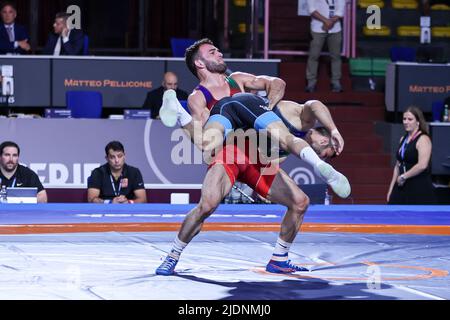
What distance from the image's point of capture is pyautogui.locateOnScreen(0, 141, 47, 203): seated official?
874 cm

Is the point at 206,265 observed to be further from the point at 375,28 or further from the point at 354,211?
the point at 375,28

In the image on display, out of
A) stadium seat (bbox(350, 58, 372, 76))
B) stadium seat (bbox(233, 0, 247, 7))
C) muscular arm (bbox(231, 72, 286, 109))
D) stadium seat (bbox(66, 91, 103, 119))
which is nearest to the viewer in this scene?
muscular arm (bbox(231, 72, 286, 109))

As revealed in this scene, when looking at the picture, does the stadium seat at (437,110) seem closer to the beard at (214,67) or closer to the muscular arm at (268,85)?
the muscular arm at (268,85)

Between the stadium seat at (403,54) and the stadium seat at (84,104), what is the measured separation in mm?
3968

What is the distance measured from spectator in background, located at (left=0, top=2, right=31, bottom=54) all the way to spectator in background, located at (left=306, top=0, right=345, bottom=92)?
342 cm

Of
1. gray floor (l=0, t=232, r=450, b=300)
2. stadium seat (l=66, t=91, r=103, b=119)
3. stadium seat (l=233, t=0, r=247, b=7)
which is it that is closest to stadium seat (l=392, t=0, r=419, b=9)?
stadium seat (l=233, t=0, r=247, b=7)

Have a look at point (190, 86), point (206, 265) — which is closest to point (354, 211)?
point (206, 265)

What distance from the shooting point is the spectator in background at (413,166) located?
9.30 metres

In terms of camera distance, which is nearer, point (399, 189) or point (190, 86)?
point (399, 189)

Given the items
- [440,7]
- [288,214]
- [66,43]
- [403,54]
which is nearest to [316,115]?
[288,214]

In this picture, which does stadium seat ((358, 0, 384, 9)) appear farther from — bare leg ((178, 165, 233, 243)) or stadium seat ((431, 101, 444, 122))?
bare leg ((178, 165, 233, 243))

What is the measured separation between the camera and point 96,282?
5.92 meters

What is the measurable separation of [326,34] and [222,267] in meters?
7.02

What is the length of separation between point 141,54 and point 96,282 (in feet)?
29.9
